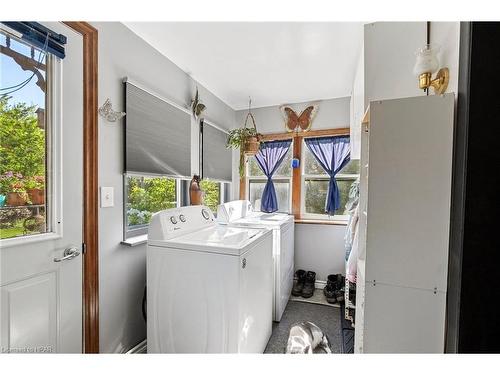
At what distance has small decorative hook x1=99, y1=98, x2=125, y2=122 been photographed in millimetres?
1483

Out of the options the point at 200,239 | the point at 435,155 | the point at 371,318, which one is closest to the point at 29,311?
the point at 200,239

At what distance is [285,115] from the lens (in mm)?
3197

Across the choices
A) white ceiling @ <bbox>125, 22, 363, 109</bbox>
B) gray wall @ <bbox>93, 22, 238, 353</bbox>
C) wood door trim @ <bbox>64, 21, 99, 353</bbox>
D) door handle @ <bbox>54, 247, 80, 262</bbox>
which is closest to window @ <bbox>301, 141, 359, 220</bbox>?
white ceiling @ <bbox>125, 22, 363, 109</bbox>

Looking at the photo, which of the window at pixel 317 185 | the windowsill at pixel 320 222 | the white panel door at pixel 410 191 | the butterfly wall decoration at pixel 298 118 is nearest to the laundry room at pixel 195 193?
the white panel door at pixel 410 191

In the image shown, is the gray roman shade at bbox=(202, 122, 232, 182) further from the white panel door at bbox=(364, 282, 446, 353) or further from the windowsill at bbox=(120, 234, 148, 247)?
the white panel door at bbox=(364, 282, 446, 353)

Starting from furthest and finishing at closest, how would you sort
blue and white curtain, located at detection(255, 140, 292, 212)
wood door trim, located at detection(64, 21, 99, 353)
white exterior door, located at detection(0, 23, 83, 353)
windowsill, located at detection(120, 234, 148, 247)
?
blue and white curtain, located at detection(255, 140, 292, 212)
windowsill, located at detection(120, 234, 148, 247)
wood door trim, located at detection(64, 21, 99, 353)
white exterior door, located at detection(0, 23, 83, 353)

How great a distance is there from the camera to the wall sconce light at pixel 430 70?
99 centimetres

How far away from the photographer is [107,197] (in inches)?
59.9

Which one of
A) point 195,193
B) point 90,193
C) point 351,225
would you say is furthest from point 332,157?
point 90,193

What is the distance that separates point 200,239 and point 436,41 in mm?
1699

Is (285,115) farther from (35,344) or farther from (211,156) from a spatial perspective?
(35,344)

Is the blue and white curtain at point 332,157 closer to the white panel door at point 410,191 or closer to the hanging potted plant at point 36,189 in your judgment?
the white panel door at point 410,191

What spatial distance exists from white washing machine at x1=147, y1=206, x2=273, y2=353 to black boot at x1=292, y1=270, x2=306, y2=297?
1242 mm

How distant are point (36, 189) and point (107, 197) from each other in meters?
0.37
